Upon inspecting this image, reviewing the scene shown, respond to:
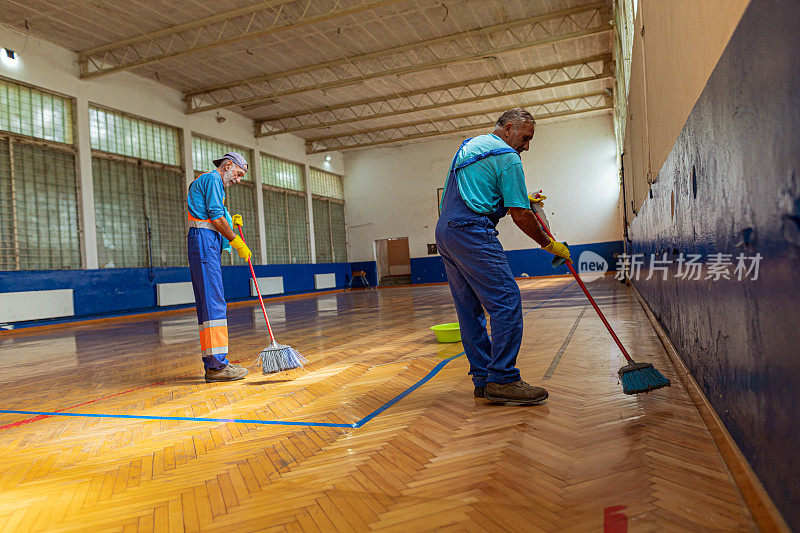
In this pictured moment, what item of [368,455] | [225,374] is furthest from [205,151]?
[368,455]

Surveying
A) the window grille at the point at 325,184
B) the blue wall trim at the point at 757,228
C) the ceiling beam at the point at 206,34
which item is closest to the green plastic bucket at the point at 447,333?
the blue wall trim at the point at 757,228

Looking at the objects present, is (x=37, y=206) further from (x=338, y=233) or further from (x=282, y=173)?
(x=338, y=233)

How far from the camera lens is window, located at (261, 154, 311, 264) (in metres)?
20.0

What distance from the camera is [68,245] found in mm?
12828

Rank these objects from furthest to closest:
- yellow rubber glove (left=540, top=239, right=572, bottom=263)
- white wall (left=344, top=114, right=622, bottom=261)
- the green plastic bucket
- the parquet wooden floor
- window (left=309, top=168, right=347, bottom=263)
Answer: window (left=309, top=168, right=347, bottom=263) → white wall (left=344, top=114, right=622, bottom=261) → the green plastic bucket → yellow rubber glove (left=540, top=239, right=572, bottom=263) → the parquet wooden floor

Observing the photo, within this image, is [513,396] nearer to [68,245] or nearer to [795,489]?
[795,489]

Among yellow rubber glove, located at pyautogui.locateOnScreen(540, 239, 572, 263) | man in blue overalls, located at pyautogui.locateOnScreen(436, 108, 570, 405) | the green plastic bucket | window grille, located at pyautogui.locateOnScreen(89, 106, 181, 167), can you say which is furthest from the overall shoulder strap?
window grille, located at pyautogui.locateOnScreen(89, 106, 181, 167)

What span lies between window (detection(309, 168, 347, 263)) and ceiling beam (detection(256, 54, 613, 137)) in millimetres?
3428

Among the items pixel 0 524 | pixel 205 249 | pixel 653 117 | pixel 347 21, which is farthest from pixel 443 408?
pixel 347 21

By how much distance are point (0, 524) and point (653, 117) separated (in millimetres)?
4957

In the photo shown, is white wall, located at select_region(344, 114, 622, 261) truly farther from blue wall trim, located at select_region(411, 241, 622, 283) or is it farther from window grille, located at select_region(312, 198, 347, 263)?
window grille, located at select_region(312, 198, 347, 263)

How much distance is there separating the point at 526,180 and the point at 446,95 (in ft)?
20.3

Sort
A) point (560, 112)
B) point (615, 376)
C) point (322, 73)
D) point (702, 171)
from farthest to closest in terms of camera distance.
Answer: point (560, 112), point (322, 73), point (615, 376), point (702, 171)

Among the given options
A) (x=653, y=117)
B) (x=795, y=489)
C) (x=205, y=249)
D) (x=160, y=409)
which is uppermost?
(x=653, y=117)
